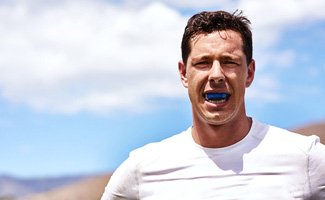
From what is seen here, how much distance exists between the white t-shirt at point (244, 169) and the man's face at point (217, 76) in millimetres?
288

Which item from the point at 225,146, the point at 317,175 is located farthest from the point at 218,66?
the point at 317,175

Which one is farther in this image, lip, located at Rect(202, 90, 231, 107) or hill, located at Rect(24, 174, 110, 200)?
hill, located at Rect(24, 174, 110, 200)

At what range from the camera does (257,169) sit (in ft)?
23.2

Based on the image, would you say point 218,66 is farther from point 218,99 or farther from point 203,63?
point 218,99

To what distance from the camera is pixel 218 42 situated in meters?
7.12

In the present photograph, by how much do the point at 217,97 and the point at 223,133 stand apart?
38 cm

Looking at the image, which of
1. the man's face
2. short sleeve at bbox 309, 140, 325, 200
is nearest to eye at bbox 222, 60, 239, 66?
the man's face

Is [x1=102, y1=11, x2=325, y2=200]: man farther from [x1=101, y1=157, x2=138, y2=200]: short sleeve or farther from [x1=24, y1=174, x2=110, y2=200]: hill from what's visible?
[x1=24, y1=174, x2=110, y2=200]: hill

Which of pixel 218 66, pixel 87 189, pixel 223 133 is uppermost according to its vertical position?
pixel 87 189

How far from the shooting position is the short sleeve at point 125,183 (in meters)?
7.56

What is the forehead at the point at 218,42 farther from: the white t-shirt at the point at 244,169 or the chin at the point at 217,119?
the white t-shirt at the point at 244,169

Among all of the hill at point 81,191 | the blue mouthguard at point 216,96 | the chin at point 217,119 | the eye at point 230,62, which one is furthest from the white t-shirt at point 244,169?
the hill at point 81,191

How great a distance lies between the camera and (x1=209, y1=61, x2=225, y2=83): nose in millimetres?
6945

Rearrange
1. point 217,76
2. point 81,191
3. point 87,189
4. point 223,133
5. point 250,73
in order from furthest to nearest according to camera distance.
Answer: point 87,189 < point 81,191 < point 250,73 < point 223,133 < point 217,76
